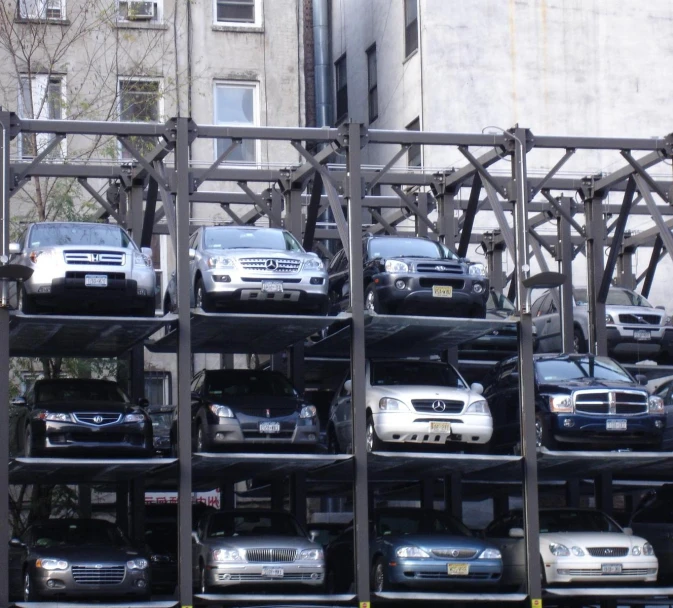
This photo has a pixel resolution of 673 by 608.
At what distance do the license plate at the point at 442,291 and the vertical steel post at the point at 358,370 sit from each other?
52.6 inches

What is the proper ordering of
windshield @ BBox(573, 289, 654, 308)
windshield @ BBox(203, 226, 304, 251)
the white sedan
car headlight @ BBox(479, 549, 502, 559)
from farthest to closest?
windshield @ BBox(573, 289, 654, 308)
windshield @ BBox(203, 226, 304, 251)
the white sedan
car headlight @ BBox(479, 549, 502, 559)

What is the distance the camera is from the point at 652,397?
24.9 metres

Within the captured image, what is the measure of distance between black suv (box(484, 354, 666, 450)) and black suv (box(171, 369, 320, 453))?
3.96m

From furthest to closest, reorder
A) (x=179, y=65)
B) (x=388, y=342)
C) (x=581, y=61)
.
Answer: (x=581, y=61) < (x=179, y=65) < (x=388, y=342)

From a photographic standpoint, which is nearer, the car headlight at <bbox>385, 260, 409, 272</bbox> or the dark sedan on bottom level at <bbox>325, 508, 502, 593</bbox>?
the dark sedan on bottom level at <bbox>325, 508, 502, 593</bbox>

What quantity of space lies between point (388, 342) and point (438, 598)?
20.0ft

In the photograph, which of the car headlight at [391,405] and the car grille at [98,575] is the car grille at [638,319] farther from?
the car grille at [98,575]

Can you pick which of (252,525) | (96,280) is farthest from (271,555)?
(96,280)

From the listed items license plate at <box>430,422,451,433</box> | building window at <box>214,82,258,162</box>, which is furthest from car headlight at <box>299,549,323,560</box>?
building window at <box>214,82,258,162</box>

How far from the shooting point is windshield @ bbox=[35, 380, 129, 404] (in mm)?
24266

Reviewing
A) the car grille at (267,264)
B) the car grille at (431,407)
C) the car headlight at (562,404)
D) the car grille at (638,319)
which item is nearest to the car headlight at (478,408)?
the car grille at (431,407)

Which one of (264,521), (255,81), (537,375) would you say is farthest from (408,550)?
(255,81)

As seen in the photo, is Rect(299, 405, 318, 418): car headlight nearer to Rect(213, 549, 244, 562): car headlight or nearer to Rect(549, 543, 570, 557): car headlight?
Rect(213, 549, 244, 562): car headlight

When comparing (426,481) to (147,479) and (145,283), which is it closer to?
(147,479)
